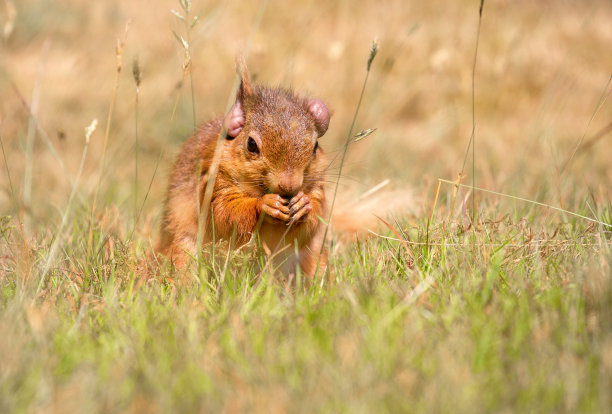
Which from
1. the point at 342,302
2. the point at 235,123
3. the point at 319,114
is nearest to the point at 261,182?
the point at 235,123

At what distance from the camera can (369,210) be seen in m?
3.98

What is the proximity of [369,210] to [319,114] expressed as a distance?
918 mm

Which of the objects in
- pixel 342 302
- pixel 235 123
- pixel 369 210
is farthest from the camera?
pixel 369 210

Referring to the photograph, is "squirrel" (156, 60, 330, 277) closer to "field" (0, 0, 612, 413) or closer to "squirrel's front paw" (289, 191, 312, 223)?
"squirrel's front paw" (289, 191, 312, 223)

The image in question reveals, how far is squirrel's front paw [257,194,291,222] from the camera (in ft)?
9.64

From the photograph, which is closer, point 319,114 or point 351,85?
point 319,114

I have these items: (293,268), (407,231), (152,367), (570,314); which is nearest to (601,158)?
(407,231)

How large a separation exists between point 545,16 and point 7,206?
23.7ft

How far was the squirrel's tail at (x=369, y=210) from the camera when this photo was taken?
3.86m

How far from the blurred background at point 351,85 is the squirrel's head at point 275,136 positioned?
4.28 ft

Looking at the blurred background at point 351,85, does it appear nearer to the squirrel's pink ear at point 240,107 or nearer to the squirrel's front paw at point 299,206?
the squirrel's pink ear at point 240,107

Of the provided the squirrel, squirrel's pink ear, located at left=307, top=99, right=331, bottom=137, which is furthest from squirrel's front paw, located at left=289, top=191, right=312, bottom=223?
squirrel's pink ear, located at left=307, top=99, right=331, bottom=137

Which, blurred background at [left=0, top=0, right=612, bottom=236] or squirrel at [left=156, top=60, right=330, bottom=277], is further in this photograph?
blurred background at [left=0, top=0, right=612, bottom=236]

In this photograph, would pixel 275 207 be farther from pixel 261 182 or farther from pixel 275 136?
pixel 275 136
